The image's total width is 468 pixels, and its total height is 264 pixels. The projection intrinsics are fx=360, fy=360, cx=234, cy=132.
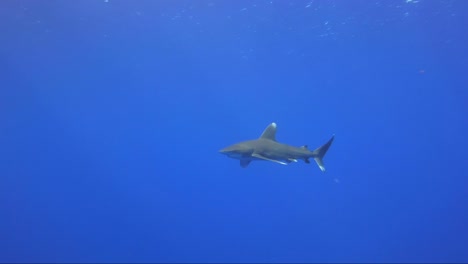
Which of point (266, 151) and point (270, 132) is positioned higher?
point (270, 132)

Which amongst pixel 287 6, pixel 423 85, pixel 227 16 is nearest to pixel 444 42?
pixel 423 85

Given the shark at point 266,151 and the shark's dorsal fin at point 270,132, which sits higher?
the shark's dorsal fin at point 270,132

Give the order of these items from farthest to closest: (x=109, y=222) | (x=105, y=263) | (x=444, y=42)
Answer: (x=109, y=222) < (x=444, y=42) < (x=105, y=263)

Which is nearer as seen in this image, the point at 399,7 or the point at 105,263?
the point at 399,7

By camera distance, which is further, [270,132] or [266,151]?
[270,132]

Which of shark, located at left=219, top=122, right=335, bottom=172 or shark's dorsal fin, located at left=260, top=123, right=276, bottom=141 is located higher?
shark's dorsal fin, located at left=260, top=123, right=276, bottom=141

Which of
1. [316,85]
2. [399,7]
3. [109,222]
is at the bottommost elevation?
[109,222]

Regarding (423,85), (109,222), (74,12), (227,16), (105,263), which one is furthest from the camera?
(423,85)

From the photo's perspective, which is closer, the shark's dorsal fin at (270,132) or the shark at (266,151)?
the shark at (266,151)

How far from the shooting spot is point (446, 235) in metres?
22.4

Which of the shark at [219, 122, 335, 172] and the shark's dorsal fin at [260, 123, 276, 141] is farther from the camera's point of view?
the shark's dorsal fin at [260, 123, 276, 141]

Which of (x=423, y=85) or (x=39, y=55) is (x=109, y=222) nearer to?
(x=39, y=55)

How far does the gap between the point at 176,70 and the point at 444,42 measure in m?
17.2

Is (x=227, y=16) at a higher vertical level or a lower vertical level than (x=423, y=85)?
lower
